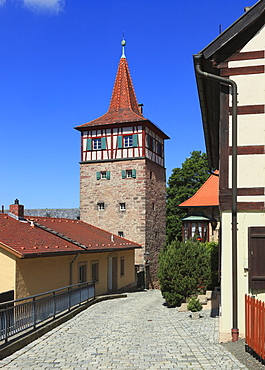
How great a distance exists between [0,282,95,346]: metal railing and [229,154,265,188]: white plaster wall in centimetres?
587

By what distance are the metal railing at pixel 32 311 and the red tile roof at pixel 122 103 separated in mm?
23995

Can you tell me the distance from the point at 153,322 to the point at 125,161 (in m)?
25.3

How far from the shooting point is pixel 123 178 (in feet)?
126

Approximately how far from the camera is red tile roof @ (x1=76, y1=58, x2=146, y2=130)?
3910 centimetres

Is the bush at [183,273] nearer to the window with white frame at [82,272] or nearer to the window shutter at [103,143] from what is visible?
the window with white frame at [82,272]

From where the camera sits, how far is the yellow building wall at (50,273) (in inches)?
653

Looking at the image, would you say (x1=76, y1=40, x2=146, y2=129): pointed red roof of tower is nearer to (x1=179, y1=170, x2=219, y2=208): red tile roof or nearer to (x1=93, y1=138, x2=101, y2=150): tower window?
(x1=93, y1=138, x2=101, y2=150): tower window

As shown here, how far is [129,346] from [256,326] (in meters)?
3.32

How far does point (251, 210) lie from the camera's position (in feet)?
32.9

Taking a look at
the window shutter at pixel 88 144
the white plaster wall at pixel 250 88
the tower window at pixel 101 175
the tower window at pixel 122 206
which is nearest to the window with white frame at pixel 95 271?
the tower window at pixel 122 206

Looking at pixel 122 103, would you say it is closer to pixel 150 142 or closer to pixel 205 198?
pixel 150 142

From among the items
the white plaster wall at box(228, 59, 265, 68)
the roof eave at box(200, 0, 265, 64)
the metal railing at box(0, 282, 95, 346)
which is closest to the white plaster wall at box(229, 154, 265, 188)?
the white plaster wall at box(228, 59, 265, 68)

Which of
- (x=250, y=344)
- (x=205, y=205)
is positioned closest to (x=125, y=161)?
(x=205, y=205)

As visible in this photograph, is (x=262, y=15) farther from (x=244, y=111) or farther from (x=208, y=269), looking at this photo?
(x=208, y=269)
